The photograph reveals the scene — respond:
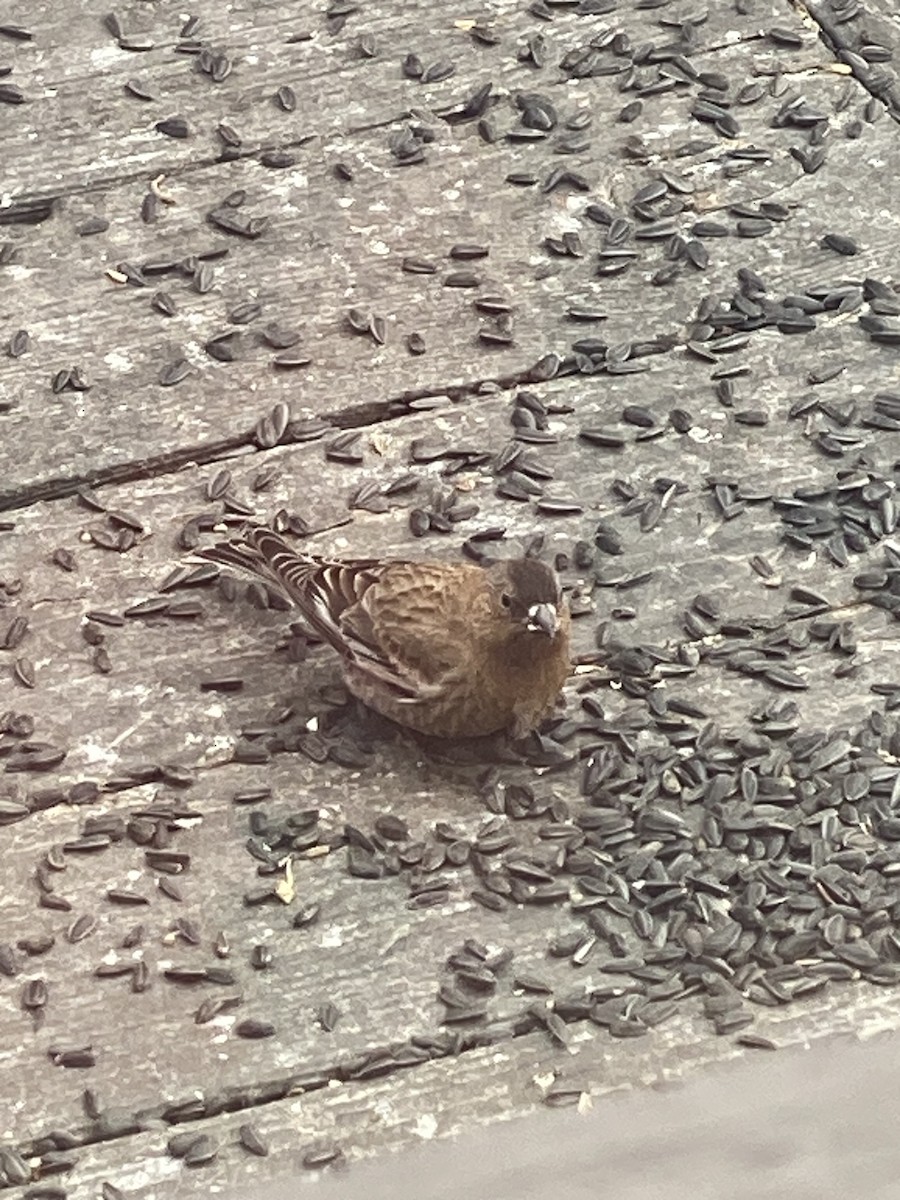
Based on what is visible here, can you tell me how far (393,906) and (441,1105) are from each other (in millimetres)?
454

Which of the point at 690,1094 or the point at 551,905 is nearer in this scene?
the point at 690,1094

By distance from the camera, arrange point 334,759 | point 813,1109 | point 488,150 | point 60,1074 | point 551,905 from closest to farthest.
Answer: point 813,1109 < point 60,1074 < point 551,905 < point 334,759 < point 488,150

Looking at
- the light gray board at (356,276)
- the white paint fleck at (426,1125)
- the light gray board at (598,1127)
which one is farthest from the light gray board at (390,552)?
the white paint fleck at (426,1125)

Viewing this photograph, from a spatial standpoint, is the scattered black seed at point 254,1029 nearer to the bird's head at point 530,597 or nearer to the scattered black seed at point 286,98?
the bird's head at point 530,597

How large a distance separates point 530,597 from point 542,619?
6 cm

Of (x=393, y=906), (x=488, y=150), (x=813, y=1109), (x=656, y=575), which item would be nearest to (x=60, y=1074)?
(x=393, y=906)

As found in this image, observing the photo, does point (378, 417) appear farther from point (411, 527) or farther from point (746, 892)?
point (746, 892)

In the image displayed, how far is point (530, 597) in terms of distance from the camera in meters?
4.09

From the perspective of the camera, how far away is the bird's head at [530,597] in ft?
13.3

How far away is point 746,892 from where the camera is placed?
12.2ft

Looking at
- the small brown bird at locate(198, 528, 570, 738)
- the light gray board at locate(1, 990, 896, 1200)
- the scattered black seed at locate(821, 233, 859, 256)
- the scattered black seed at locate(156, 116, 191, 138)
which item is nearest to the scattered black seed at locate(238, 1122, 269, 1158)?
the light gray board at locate(1, 990, 896, 1200)

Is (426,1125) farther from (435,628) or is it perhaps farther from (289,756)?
(435,628)

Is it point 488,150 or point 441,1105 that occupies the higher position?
point 488,150

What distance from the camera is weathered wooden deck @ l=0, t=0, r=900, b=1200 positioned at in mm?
3449
